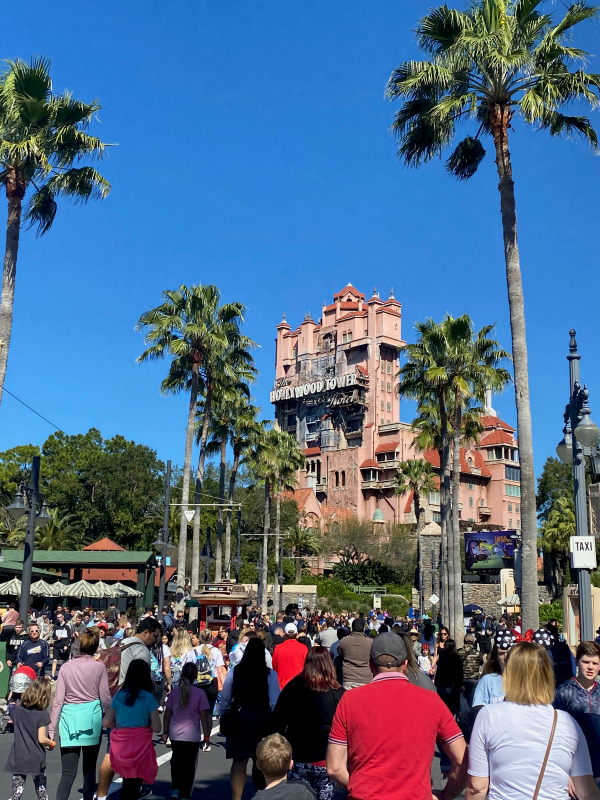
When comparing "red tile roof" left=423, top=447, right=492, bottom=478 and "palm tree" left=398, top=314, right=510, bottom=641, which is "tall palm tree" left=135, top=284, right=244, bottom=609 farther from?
"red tile roof" left=423, top=447, right=492, bottom=478

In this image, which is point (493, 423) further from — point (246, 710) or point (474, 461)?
point (246, 710)

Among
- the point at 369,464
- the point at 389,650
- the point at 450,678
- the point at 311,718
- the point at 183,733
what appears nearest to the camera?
the point at 389,650

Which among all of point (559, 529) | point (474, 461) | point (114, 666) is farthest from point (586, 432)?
point (474, 461)

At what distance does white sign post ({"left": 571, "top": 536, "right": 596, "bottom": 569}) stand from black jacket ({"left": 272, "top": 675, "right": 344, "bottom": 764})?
7.29 m

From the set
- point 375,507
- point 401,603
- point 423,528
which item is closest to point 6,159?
point 401,603

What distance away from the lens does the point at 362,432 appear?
97438 millimetres

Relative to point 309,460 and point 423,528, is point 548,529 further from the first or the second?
point 309,460

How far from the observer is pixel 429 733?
162 inches

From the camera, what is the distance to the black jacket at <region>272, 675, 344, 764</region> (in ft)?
21.6

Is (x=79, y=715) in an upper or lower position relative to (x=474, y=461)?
lower

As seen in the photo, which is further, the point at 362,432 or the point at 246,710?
the point at 362,432

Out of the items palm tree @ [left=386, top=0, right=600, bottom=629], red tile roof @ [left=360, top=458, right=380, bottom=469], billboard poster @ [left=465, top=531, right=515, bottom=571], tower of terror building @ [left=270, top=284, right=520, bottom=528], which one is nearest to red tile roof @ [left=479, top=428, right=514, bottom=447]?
tower of terror building @ [left=270, top=284, right=520, bottom=528]

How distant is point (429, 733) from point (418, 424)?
36210 mm

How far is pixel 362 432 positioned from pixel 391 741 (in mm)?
93654
